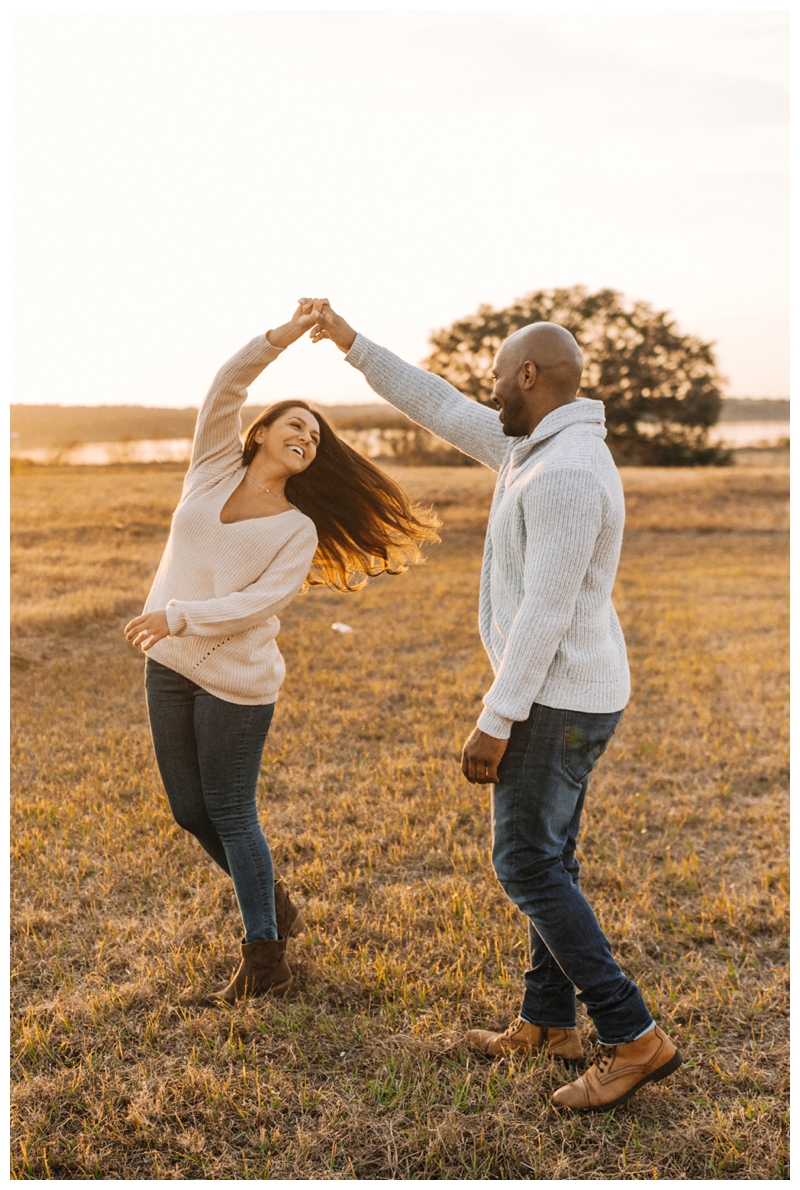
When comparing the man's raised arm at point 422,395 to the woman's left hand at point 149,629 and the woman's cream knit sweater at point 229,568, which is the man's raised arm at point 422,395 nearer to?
the woman's cream knit sweater at point 229,568

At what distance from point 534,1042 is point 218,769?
1459 millimetres

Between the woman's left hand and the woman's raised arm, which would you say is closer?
the woman's left hand

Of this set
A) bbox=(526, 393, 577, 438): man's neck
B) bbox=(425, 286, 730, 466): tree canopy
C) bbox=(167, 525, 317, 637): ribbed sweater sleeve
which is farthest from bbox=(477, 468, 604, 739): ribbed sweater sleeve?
bbox=(425, 286, 730, 466): tree canopy

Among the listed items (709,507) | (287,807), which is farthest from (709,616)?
(709,507)

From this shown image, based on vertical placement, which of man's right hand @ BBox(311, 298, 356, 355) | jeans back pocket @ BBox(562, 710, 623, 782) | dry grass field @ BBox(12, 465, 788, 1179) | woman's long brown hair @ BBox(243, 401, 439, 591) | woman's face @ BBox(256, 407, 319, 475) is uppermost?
man's right hand @ BBox(311, 298, 356, 355)

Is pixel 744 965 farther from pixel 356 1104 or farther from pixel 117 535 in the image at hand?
pixel 117 535

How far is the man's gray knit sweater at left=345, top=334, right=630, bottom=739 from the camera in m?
2.42

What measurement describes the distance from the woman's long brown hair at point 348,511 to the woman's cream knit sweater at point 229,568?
0.21 m

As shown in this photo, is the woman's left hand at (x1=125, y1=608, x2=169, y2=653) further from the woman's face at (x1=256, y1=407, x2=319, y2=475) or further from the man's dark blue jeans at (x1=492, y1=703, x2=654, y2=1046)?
the man's dark blue jeans at (x1=492, y1=703, x2=654, y2=1046)

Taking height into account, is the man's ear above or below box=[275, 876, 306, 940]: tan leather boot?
above

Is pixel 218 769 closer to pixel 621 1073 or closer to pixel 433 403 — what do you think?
pixel 433 403

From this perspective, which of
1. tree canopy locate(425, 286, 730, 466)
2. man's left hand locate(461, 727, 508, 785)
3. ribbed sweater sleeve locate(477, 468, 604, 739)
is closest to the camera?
ribbed sweater sleeve locate(477, 468, 604, 739)

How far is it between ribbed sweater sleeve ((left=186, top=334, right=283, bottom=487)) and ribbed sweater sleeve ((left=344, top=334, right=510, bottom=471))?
376 millimetres

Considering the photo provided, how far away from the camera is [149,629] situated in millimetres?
2955
